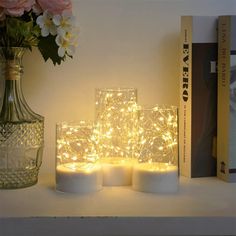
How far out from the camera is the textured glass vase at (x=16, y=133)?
0.86 meters

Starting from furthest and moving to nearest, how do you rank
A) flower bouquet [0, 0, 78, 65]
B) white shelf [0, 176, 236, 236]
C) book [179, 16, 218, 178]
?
1. book [179, 16, 218, 178]
2. flower bouquet [0, 0, 78, 65]
3. white shelf [0, 176, 236, 236]

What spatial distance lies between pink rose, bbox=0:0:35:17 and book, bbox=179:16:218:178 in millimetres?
306

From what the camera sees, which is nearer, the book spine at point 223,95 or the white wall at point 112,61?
the book spine at point 223,95

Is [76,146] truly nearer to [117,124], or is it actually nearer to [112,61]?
[117,124]

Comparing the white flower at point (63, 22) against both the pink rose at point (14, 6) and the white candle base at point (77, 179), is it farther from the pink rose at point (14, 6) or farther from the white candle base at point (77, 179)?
the white candle base at point (77, 179)

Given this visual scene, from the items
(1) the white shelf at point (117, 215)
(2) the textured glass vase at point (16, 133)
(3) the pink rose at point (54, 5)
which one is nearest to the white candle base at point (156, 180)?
(1) the white shelf at point (117, 215)

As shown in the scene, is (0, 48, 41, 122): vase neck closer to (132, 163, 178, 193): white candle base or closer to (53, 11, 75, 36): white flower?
(53, 11, 75, 36): white flower

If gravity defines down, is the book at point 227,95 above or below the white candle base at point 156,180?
above

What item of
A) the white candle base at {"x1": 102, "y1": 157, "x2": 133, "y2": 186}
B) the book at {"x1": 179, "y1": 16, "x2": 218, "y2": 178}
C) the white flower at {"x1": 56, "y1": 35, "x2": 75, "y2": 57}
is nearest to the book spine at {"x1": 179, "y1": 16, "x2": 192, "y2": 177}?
the book at {"x1": 179, "y1": 16, "x2": 218, "y2": 178}

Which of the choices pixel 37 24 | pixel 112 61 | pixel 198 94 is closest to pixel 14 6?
pixel 37 24

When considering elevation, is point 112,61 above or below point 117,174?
above

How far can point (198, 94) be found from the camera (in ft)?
3.02

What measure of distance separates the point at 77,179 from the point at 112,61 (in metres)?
0.28

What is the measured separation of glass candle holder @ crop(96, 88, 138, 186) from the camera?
0.94 m
